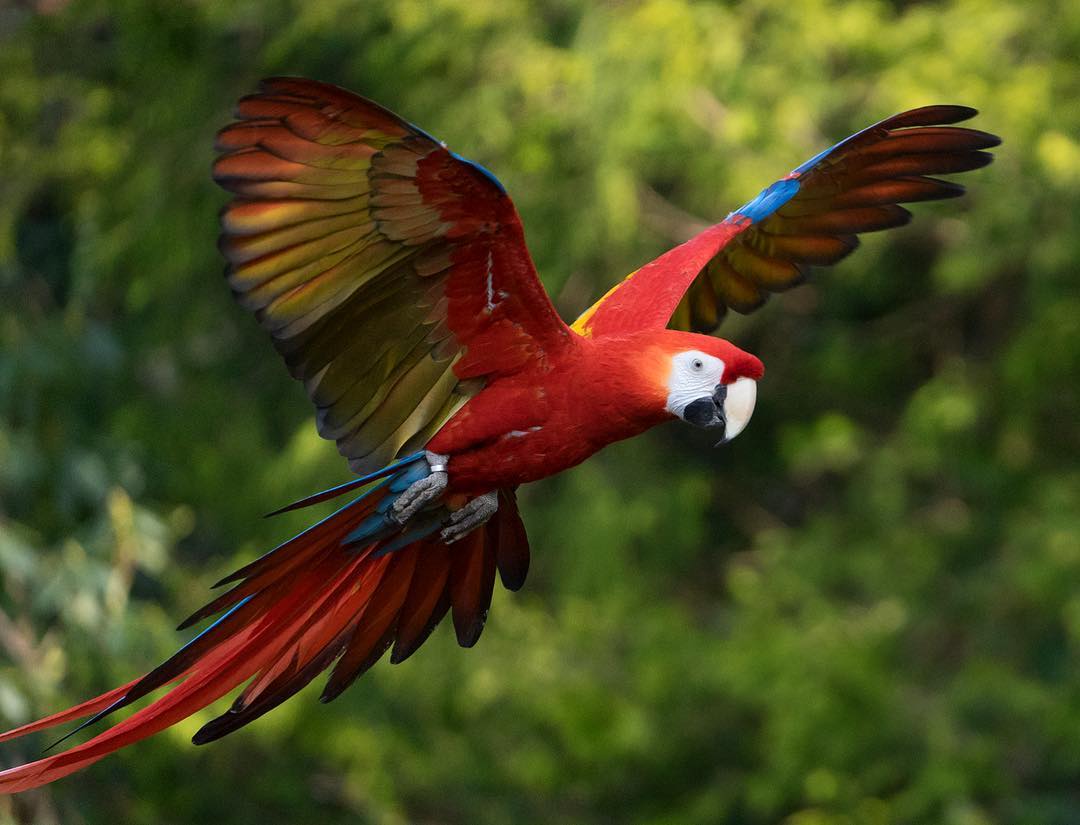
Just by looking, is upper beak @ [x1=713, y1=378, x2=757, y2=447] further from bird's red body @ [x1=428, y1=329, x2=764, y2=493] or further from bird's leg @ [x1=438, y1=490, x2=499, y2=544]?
bird's leg @ [x1=438, y1=490, x2=499, y2=544]

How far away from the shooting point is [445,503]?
2.66 metres

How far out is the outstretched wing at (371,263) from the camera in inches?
92.0

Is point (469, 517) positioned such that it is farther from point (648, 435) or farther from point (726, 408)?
point (648, 435)

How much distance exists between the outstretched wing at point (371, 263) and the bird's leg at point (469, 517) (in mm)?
133

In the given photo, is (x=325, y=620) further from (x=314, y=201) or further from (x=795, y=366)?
(x=795, y=366)

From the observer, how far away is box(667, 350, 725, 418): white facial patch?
2.43 metres

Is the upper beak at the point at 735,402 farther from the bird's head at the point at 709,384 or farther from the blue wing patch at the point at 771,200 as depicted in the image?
the blue wing patch at the point at 771,200

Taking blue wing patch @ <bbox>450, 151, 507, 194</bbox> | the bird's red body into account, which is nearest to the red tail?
the bird's red body

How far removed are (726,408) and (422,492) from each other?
0.51m

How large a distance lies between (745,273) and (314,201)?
3.63ft

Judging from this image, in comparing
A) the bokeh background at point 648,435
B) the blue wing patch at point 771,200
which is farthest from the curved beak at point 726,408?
the bokeh background at point 648,435

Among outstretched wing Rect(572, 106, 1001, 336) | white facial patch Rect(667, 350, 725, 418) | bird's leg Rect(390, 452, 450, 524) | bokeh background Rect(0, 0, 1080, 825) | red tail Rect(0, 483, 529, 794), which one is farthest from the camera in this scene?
bokeh background Rect(0, 0, 1080, 825)

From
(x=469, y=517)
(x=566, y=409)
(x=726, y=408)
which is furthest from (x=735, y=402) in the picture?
(x=469, y=517)

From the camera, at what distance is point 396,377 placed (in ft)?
8.65
